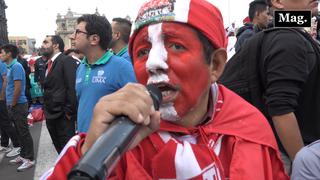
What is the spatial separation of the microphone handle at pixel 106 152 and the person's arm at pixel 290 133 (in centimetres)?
115

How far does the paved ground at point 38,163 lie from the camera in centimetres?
556

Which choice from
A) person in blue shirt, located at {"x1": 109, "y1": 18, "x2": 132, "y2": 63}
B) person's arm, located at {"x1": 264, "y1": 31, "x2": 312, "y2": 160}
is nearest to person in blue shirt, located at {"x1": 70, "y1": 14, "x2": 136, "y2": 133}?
person in blue shirt, located at {"x1": 109, "y1": 18, "x2": 132, "y2": 63}

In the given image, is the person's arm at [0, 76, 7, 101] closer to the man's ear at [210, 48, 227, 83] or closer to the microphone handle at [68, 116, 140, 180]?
the man's ear at [210, 48, 227, 83]

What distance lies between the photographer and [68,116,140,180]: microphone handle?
0.69m

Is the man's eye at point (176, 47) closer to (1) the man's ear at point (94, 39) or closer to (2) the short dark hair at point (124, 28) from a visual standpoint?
(1) the man's ear at point (94, 39)

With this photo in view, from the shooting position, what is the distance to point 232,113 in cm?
131

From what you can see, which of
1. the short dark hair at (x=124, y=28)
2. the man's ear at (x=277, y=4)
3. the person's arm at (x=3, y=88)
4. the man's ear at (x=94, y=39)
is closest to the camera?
the man's ear at (x=277, y=4)

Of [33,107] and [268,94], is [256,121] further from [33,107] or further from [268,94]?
[33,107]

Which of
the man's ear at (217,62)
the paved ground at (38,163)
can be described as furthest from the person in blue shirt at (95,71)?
the paved ground at (38,163)

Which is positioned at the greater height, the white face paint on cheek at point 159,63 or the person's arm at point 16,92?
the white face paint on cheek at point 159,63

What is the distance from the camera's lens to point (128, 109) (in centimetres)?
86

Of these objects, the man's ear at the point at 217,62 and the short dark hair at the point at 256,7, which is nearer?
the man's ear at the point at 217,62

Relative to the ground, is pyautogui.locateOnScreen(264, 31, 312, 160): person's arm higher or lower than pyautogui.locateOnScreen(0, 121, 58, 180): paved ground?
higher

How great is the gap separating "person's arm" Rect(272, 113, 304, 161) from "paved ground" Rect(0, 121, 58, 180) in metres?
4.21
